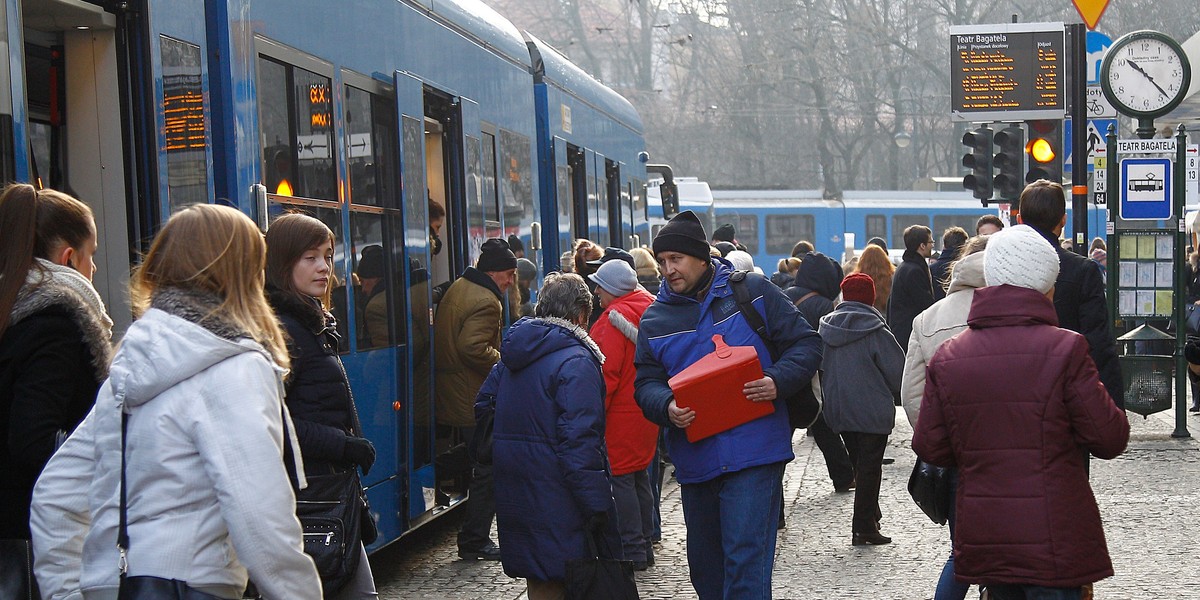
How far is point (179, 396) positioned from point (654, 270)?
6743mm

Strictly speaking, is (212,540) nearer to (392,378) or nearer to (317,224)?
(317,224)

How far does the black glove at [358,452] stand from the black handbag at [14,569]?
986 mm

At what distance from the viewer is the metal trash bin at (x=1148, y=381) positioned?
480 inches

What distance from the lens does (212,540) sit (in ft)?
10.5

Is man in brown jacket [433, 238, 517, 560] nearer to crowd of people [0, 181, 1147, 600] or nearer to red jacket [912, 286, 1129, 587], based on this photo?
crowd of people [0, 181, 1147, 600]

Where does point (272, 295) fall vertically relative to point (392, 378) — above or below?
above

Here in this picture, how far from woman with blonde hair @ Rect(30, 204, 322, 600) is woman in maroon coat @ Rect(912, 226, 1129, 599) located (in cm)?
205

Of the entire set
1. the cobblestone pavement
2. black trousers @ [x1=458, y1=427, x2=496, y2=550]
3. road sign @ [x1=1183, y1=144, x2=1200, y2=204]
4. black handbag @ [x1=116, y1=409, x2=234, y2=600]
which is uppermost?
road sign @ [x1=1183, y1=144, x2=1200, y2=204]

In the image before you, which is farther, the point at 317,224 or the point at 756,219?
the point at 756,219

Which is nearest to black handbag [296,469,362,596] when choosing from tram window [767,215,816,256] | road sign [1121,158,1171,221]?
road sign [1121,158,1171,221]

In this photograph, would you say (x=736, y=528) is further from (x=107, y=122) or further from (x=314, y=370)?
(x=107, y=122)

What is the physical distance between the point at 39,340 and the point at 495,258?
448 centimetres

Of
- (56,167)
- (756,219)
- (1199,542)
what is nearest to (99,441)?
(56,167)

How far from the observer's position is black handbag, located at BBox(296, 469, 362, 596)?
14.8ft
